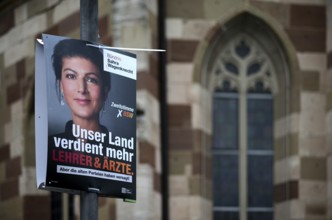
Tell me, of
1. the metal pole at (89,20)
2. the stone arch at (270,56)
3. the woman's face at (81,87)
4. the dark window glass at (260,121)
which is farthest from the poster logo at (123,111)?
the dark window glass at (260,121)

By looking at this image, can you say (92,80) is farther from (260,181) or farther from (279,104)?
(260,181)

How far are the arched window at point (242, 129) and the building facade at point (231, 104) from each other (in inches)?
0.7

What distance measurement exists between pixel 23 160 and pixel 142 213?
4286mm

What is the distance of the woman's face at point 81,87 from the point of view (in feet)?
49.5

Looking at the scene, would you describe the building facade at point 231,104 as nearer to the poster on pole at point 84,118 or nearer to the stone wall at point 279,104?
the stone wall at point 279,104

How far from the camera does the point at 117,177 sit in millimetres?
15445

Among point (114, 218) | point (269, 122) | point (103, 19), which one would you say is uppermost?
point (103, 19)

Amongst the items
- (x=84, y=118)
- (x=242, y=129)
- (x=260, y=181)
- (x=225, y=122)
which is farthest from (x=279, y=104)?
(x=84, y=118)

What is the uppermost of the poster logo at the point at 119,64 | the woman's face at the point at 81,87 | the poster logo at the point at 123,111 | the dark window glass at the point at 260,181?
the poster logo at the point at 119,64

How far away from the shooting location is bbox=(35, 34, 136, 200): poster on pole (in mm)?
14891

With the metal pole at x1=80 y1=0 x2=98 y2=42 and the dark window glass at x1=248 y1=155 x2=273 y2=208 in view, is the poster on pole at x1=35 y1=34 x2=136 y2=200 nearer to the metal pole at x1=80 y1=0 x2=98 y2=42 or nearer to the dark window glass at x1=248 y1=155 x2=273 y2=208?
the metal pole at x1=80 y1=0 x2=98 y2=42

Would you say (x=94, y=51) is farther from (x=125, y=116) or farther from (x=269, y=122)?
(x=269, y=122)

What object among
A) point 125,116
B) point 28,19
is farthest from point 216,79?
point 125,116

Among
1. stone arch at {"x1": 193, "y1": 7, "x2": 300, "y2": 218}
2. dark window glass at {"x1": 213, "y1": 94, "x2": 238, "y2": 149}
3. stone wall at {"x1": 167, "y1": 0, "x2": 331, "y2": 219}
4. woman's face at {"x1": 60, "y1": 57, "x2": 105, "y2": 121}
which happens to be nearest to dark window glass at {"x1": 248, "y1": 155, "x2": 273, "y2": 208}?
stone wall at {"x1": 167, "y1": 0, "x2": 331, "y2": 219}
